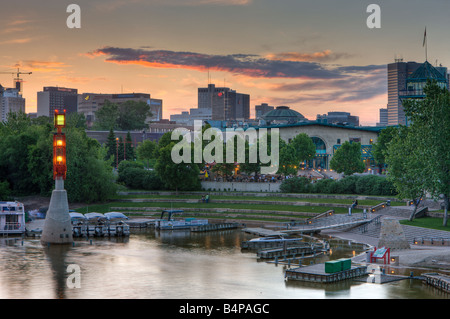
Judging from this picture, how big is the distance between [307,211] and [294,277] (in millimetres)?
36988

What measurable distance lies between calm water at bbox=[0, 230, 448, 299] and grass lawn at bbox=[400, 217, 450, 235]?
9.19 metres

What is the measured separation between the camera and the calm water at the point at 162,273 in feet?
151

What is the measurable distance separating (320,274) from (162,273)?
13.7 meters

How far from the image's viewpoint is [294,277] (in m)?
50.6

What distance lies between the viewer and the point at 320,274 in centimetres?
4956

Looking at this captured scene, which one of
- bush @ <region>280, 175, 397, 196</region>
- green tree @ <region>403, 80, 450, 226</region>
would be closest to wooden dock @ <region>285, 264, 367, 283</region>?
green tree @ <region>403, 80, 450, 226</region>

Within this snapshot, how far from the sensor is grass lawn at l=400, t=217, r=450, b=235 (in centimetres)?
7012

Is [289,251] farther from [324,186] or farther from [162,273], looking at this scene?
[324,186]

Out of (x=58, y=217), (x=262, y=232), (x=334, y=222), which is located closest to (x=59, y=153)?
(x=58, y=217)

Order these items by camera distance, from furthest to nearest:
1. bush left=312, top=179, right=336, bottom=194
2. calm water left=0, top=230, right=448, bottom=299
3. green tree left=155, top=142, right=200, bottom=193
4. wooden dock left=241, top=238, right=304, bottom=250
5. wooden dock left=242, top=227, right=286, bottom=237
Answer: green tree left=155, top=142, right=200, bottom=193 < bush left=312, top=179, right=336, bottom=194 < wooden dock left=242, top=227, right=286, bottom=237 < wooden dock left=241, top=238, right=304, bottom=250 < calm water left=0, top=230, right=448, bottom=299

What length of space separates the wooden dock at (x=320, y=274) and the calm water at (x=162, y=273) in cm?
80

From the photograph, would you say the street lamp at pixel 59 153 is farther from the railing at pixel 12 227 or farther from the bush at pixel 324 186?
the bush at pixel 324 186

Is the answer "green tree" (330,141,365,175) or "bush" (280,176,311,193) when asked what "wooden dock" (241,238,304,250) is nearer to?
"bush" (280,176,311,193)

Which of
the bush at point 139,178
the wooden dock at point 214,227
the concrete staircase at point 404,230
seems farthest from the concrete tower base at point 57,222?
the bush at point 139,178
